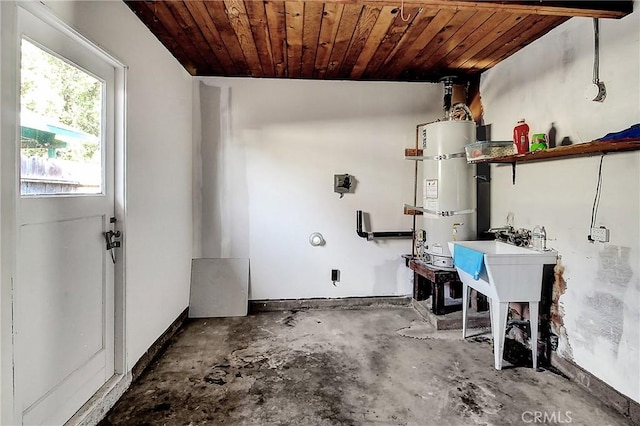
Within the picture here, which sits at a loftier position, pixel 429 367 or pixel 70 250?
pixel 70 250

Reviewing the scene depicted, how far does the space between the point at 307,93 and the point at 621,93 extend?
8.52ft

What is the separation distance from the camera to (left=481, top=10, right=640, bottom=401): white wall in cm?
198

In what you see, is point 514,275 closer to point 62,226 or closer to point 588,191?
point 588,191

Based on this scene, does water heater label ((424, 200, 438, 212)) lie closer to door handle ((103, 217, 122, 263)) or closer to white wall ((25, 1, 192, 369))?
white wall ((25, 1, 192, 369))

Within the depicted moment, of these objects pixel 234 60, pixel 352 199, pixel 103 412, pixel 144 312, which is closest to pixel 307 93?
pixel 234 60

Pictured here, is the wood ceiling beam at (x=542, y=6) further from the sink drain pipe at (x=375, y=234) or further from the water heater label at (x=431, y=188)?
the sink drain pipe at (x=375, y=234)

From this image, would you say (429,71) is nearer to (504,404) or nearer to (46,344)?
(504,404)

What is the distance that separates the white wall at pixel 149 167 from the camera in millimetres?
2080

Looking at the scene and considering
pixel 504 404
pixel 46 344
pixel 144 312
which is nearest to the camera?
pixel 46 344

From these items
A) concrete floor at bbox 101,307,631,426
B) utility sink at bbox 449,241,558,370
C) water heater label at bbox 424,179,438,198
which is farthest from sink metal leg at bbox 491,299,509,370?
water heater label at bbox 424,179,438,198

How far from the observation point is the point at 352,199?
379 cm

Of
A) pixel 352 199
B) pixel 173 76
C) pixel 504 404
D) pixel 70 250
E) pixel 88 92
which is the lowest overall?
pixel 504 404

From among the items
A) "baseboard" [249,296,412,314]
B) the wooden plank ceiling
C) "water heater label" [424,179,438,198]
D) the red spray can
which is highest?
the wooden plank ceiling

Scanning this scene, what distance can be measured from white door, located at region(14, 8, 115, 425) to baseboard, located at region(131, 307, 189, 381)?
0.25 meters
